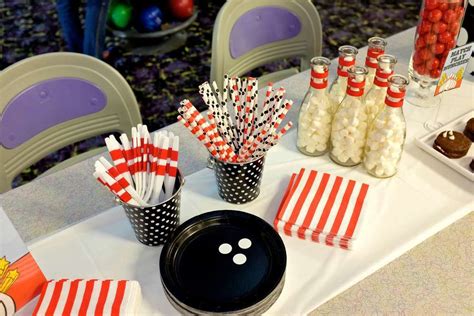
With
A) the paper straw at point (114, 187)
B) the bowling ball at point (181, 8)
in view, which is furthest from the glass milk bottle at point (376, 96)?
the bowling ball at point (181, 8)

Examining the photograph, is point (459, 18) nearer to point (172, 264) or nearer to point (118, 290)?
point (172, 264)

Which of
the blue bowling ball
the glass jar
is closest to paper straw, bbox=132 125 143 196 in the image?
the glass jar

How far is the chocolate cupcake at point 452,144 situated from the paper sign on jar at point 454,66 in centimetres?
11

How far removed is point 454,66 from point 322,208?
491 mm

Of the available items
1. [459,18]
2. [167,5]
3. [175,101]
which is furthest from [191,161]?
[167,5]

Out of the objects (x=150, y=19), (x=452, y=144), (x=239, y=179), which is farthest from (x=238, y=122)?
(x=150, y=19)

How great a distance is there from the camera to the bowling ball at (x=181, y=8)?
3066 mm

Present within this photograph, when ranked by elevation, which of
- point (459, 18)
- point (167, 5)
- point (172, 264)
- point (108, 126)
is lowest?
point (167, 5)

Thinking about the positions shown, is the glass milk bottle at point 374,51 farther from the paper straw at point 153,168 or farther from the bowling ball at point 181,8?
the bowling ball at point 181,8

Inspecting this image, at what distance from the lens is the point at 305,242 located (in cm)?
97

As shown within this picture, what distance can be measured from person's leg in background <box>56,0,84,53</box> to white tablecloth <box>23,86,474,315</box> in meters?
1.72

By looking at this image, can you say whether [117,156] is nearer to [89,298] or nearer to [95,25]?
[89,298]

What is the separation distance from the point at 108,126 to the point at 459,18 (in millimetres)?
992

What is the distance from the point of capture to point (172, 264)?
89 cm
